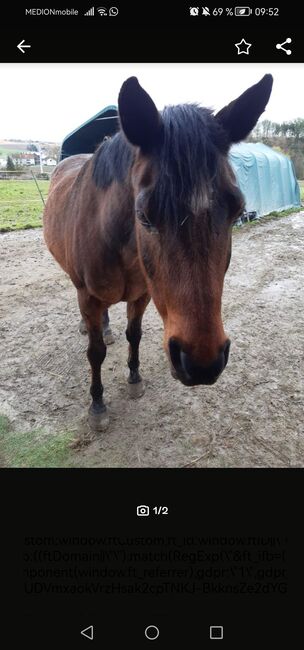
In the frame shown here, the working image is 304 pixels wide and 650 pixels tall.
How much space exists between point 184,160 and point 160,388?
2052 millimetres

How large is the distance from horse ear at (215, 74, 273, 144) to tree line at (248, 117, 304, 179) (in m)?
4.10

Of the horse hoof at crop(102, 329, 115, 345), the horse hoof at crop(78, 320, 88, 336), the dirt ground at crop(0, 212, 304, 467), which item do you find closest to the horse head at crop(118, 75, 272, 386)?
the dirt ground at crop(0, 212, 304, 467)

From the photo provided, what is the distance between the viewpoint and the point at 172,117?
3.73ft

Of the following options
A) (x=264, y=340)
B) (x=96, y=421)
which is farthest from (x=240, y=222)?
(x=96, y=421)

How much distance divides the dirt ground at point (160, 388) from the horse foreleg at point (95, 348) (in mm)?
91

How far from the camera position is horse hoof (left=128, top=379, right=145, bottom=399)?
9.04ft

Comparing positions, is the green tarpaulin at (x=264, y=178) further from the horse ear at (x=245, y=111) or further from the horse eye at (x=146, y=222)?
the horse eye at (x=146, y=222)

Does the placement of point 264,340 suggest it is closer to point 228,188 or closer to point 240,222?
point 228,188

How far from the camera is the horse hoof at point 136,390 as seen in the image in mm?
2755
